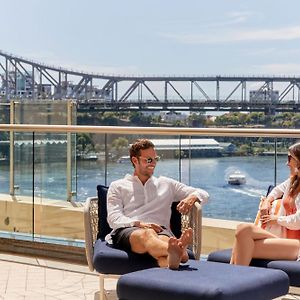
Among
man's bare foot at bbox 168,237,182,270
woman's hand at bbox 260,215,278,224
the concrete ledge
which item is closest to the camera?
man's bare foot at bbox 168,237,182,270

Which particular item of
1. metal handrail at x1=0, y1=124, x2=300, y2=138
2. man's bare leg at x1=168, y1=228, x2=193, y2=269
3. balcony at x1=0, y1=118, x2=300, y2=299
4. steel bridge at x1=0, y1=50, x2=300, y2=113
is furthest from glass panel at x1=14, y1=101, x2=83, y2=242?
man's bare leg at x1=168, y1=228, x2=193, y2=269

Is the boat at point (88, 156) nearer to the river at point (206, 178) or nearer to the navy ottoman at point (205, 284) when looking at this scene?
the river at point (206, 178)

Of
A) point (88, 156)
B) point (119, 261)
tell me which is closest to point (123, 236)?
point (119, 261)

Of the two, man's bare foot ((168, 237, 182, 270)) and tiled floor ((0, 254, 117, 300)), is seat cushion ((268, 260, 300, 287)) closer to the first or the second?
man's bare foot ((168, 237, 182, 270))

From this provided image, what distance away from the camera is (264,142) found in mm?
4926

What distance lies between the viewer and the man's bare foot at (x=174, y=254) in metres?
3.31

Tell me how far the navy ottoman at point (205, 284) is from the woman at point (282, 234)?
47 cm

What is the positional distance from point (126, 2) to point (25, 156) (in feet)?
140

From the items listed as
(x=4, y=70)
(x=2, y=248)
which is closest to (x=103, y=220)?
(x=2, y=248)

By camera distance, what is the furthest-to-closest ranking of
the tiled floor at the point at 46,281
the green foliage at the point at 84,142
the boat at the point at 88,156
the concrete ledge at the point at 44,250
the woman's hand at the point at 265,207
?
the boat at the point at 88,156 → the green foliage at the point at 84,142 → the concrete ledge at the point at 44,250 → the tiled floor at the point at 46,281 → the woman's hand at the point at 265,207

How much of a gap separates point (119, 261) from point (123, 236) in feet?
0.52

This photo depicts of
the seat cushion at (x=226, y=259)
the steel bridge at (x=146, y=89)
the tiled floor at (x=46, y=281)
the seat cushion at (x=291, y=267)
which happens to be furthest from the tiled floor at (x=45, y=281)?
the steel bridge at (x=146, y=89)

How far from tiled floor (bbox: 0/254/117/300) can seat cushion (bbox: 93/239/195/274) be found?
0.54 metres

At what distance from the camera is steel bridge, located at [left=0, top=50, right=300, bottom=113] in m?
14.2
